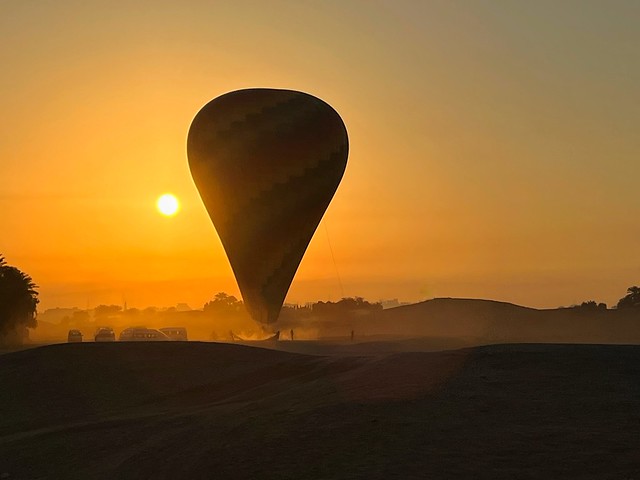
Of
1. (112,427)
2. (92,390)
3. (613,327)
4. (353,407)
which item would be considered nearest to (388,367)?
(353,407)

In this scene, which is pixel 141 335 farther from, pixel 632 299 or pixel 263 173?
pixel 632 299

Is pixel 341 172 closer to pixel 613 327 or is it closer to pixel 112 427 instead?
pixel 112 427

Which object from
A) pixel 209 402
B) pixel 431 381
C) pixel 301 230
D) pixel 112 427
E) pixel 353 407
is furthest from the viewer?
pixel 301 230

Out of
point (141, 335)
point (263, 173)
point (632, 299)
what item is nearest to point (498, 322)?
point (632, 299)

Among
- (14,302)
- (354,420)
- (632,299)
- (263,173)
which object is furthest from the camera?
(632,299)

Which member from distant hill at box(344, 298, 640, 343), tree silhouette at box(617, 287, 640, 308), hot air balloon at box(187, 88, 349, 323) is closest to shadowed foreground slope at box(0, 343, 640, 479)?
hot air balloon at box(187, 88, 349, 323)

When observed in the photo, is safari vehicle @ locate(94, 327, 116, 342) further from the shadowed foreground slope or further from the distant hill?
the distant hill
